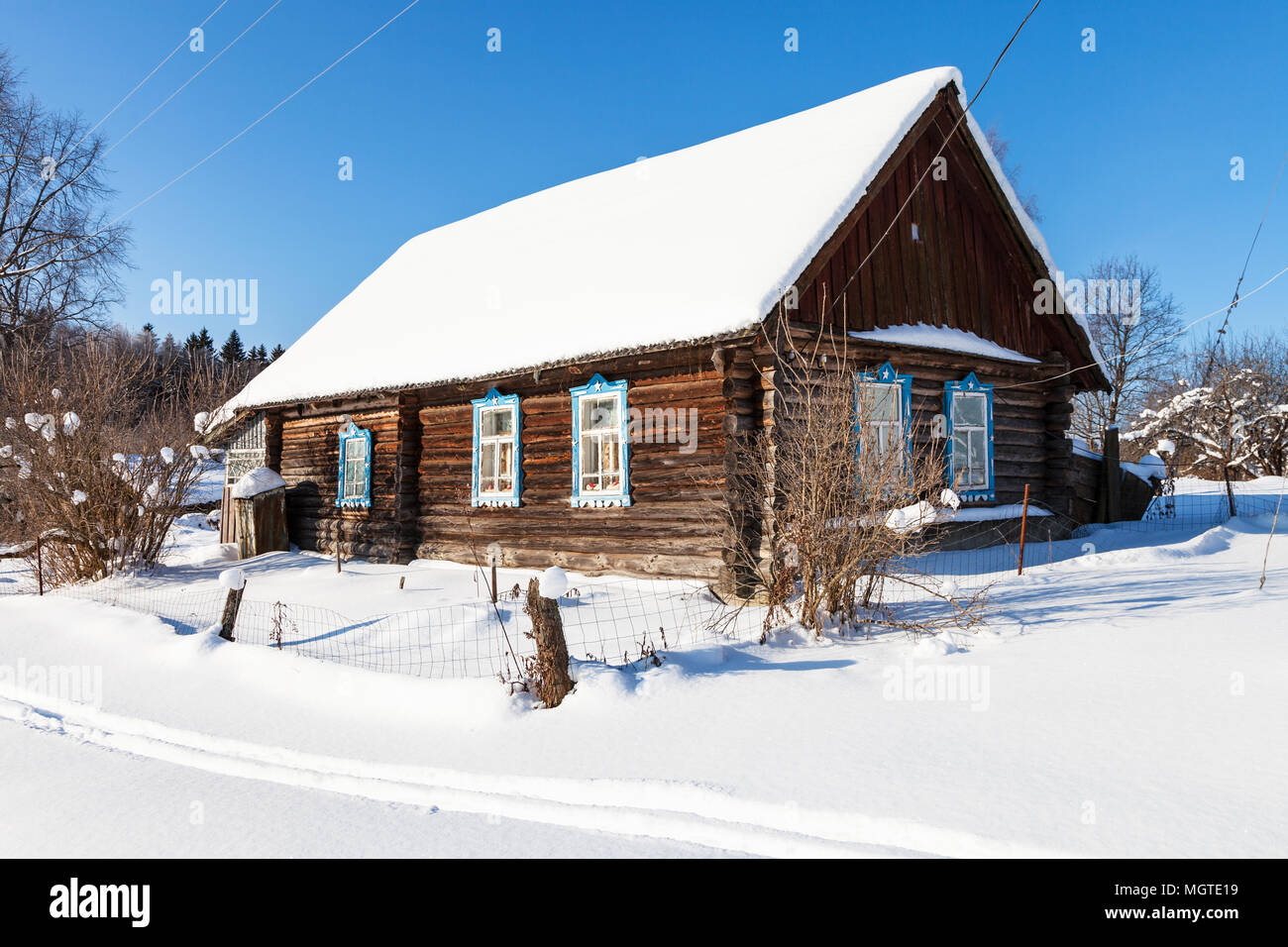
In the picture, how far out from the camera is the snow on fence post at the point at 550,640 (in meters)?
→ 5.87

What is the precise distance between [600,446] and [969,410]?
6.07 m

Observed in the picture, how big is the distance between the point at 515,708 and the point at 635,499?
19.7 ft

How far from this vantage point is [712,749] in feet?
16.3

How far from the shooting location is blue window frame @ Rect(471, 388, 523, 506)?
13.2m

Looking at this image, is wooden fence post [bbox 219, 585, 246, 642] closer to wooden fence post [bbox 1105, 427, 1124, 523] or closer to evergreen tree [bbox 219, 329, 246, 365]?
wooden fence post [bbox 1105, 427, 1124, 523]

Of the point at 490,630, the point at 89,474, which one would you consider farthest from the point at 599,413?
the point at 89,474

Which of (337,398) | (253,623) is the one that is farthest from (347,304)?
(253,623)

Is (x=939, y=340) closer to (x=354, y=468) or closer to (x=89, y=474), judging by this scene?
(x=354, y=468)

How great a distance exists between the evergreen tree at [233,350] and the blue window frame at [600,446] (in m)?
63.2

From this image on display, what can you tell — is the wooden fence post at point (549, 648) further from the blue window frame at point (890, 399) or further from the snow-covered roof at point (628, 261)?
the blue window frame at point (890, 399)
